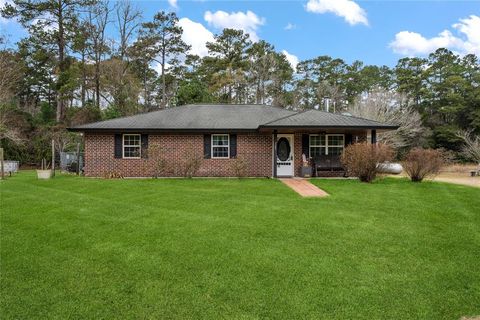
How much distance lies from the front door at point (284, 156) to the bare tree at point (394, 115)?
15.8m

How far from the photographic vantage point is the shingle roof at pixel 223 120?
14594mm

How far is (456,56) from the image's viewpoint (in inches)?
1577

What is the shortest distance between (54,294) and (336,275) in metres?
3.29

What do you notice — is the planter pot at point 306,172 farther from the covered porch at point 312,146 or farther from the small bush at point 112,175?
the small bush at point 112,175

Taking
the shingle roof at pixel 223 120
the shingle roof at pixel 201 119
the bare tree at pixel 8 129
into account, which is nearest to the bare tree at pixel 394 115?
the shingle roof at pixel 223 120

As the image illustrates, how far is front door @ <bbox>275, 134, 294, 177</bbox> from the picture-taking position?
15578mm

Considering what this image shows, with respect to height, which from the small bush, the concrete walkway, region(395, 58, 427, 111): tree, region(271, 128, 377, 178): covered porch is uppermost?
region(395, 58, 427, 111): tree

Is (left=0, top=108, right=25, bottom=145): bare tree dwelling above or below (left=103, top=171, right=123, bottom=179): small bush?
above

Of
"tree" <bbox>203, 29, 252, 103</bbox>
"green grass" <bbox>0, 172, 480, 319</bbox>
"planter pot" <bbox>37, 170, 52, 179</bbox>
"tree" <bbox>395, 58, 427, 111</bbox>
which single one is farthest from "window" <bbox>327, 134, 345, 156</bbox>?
"tree" <bbox>395, 58, 427, 111</bbox>

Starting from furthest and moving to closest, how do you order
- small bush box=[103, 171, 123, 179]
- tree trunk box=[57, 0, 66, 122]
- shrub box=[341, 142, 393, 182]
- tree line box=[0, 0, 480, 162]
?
tree trunk box=[57, 0, 66, 122]
tree line box=[0, 0, 480, 162]
small bush box=[103, 171, 123, 179]
shrub box=[341, 142, 393, 182]

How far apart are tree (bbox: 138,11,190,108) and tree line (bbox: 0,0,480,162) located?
0.10m

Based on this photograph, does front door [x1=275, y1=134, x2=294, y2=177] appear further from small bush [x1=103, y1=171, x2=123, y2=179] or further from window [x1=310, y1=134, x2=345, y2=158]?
small bush [x1=103, y1=171, x2=123, y2=179]

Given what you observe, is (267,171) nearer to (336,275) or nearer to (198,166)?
(198,166)

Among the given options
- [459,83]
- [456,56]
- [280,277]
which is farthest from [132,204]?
[456,56]
